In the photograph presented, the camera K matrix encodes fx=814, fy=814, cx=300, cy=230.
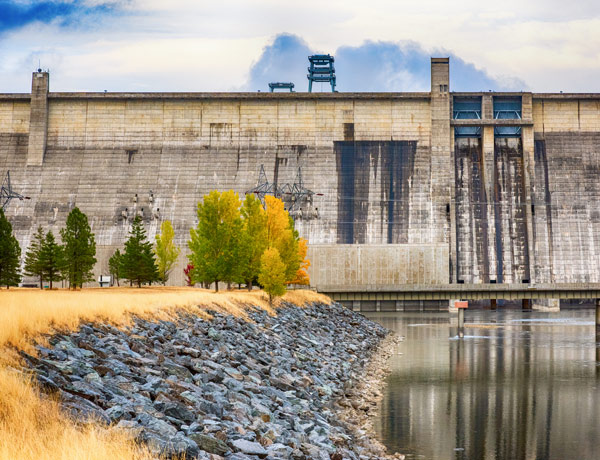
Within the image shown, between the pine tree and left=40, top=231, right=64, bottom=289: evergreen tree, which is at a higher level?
the pine tree

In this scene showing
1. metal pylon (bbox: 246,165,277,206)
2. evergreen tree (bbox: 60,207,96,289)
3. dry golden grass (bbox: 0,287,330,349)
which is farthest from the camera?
metal pylon (bbox: 246,165,277,206)

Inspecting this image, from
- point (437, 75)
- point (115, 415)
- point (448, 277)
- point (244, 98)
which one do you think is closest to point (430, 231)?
point (448, 277)

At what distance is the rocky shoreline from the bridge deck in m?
38.9

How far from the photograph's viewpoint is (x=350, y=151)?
344ft

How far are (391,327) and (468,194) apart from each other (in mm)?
28316

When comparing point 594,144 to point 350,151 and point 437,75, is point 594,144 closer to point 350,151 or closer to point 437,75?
point 437,75

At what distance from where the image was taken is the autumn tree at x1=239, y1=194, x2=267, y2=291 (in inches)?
2478

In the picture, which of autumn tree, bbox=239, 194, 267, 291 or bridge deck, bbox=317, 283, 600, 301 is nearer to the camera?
autumn tree, bbox=239, 194, 267, 291

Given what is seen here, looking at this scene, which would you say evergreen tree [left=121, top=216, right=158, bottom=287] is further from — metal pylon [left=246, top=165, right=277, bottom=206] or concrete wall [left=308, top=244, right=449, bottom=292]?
concrete wall [left=308, top=244, right=449, bottom=292]

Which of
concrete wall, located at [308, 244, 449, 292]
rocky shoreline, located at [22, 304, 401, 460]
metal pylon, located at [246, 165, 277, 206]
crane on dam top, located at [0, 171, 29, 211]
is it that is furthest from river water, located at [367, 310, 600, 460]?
crane on dam top, located at [0, 171, 29, 211]

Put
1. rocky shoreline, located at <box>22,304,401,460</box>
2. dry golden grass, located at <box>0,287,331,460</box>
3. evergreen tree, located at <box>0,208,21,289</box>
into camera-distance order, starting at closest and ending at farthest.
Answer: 1. dry golden grass, located at <box>0,287,331,460</box>
2. rocky shoreline, located at <box>22,304,401,460</box>
3. evergreen tree, located at <box>0,208,21,289</box>

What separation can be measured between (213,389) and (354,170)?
8279 centimetres

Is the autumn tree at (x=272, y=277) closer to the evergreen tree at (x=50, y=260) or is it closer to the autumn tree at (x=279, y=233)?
the autumn tree at (x=279, y=233)

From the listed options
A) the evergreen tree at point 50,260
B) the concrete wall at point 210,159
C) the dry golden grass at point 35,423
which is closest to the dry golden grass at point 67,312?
the dry golden grass at point 35,423
